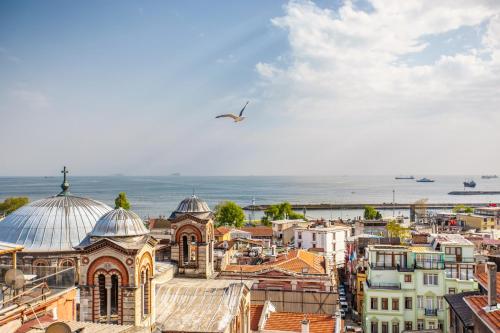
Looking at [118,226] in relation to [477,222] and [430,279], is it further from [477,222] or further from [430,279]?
[477,222]

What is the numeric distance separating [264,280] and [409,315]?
11908mm

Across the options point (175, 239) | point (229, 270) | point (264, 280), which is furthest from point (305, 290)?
point (175, 239)

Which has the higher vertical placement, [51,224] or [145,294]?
[51,224]

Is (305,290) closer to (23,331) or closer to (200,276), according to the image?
(200,276)

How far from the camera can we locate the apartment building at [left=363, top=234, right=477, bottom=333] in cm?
3753

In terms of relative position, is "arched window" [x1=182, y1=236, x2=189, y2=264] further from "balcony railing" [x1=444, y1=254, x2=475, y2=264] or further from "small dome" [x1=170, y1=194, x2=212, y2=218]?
"balcony railing" [x1=444, y1=254, x2=475, y2=264]

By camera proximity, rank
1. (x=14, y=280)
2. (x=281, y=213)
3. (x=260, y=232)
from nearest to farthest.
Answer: (x=14, y=280) → (x=260, y=232) → (x=281, y=213)

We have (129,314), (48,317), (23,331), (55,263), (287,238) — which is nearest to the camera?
(23,331)

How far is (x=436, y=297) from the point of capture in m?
37.5

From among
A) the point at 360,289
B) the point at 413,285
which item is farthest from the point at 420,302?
the point at 360,289

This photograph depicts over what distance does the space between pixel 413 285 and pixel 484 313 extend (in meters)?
20.4

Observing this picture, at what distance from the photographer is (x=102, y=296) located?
20.5 meters

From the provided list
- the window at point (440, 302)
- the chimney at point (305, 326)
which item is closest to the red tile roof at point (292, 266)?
the window at point (440, 302)

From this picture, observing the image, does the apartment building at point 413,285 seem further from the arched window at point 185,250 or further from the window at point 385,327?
the arched window at point 185,250
